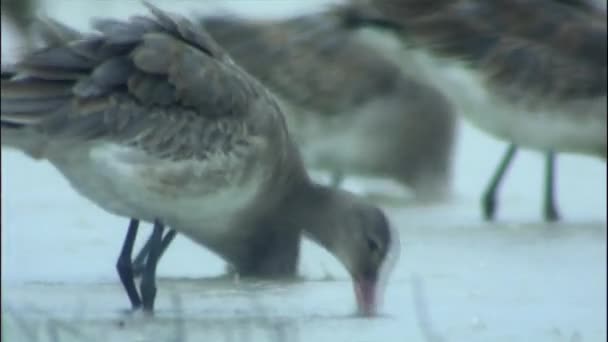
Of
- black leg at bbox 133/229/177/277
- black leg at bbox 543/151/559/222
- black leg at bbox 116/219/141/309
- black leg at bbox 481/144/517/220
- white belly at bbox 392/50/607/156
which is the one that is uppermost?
black leg at bbox 116/219/141/309

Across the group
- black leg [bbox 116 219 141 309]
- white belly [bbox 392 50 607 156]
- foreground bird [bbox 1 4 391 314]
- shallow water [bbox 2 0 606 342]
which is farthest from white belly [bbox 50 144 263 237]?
white belly [bbox 392 50 607 156]

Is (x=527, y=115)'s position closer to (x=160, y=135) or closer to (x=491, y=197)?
(x=491, y=197)

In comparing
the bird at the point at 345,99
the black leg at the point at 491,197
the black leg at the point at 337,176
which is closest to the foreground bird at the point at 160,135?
the black leg at the point at 491,197

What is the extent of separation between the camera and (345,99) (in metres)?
11.8

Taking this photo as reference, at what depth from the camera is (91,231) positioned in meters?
10.1

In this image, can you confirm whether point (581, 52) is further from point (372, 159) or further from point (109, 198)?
point (109, 198)

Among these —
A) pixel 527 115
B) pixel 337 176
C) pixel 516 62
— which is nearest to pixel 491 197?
pixel 527 115

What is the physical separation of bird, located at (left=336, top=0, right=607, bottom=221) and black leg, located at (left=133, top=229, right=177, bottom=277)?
2628 millimetres

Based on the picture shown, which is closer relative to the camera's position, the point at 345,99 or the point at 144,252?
the point at 144,252

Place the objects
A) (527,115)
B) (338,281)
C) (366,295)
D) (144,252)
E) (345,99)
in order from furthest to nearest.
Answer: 1. (345,99)
2. (527,115)
3. (338,281)
4. (144,252)
5. (366,295)

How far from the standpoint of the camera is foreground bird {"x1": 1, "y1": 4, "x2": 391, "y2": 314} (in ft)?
27.1

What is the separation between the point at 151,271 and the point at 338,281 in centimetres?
97

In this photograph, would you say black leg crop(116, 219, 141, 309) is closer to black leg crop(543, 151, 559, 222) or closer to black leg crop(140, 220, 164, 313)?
black leg crop(140, 220, 164, 313)

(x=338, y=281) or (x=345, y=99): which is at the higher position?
(x=338, y=281)
